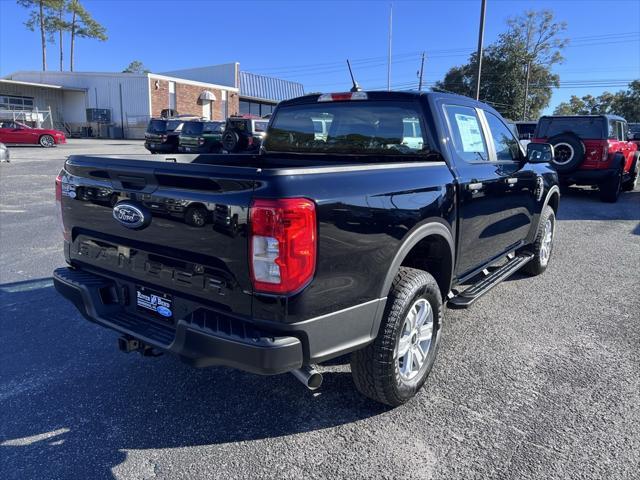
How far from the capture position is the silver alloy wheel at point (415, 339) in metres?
2.78

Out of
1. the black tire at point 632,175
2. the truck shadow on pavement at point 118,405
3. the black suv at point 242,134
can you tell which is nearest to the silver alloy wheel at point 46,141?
the black suv at point 242,134

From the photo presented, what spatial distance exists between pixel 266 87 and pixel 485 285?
51169 millimetres

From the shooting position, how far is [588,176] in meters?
10.8

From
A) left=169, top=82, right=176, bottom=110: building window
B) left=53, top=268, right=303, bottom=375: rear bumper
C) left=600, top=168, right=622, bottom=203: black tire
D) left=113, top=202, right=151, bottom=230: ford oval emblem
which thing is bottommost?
left=53, top=268, right=303, bottom=375: rear bumper

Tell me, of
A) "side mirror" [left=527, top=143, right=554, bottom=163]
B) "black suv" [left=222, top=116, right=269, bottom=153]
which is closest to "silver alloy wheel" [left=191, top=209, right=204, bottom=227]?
"side mirror" [left=527, top=143, right=554, bottom=163]

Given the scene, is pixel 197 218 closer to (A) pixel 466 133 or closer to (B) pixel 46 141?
(A) pixel 466 133

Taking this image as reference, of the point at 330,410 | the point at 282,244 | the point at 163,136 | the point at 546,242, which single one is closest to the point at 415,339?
the point at 330,410

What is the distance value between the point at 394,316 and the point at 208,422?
4.00 feet

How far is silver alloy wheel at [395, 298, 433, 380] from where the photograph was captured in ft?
9.11

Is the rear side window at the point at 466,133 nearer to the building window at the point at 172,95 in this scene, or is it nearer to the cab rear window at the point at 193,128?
the cab rear window at the point at 193,128

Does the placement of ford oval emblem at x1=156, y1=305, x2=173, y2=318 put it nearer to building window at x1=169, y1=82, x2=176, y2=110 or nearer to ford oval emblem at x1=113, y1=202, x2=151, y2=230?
ford oval emblem at x1=113, y1=202, x2=151, y2=230

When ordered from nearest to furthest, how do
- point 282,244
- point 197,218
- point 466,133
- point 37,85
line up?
point 282,244 → point 197,218 → point 466,133 → point 37,85

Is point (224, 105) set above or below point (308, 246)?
above

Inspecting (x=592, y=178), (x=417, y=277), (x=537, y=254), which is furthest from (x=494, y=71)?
(x=417, y=277)
